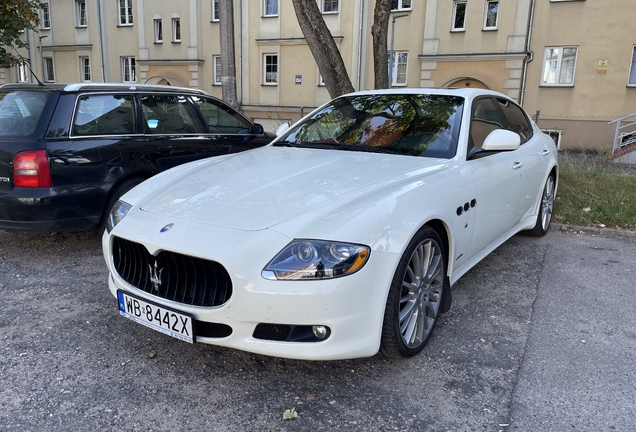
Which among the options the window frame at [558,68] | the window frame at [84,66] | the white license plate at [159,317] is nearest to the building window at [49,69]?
the window frame at [84,66]

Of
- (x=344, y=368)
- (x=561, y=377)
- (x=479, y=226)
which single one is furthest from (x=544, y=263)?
(x=344, y=368)

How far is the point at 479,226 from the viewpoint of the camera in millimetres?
3602

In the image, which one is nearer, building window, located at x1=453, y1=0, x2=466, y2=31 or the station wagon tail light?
the station wagon tail light

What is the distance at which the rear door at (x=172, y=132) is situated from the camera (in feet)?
A: 17.1

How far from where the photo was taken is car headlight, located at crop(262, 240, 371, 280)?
7.72 feet

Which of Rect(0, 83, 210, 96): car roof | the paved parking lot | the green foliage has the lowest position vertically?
the paved parking lot

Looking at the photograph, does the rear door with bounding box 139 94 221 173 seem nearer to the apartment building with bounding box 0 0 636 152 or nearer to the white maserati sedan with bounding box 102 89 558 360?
the white maserati sedan with bounding box 102 89 558 360

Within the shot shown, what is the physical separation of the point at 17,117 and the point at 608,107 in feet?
62.2

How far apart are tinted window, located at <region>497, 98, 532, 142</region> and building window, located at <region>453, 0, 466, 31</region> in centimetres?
1610

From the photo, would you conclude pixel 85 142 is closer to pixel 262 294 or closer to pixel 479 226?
pixel 262 294

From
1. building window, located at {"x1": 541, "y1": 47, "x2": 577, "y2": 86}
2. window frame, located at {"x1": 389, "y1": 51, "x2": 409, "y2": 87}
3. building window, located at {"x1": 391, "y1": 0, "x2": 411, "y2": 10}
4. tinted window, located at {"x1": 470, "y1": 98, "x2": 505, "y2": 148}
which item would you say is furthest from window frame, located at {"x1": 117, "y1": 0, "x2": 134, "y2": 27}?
tinted window, located at {"x1": 470, "y1": 98, "x2": 505, "y2": 148}

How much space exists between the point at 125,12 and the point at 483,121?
87.5 ft

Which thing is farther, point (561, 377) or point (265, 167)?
point (265, 167)

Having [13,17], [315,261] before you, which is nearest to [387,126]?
[315,261]
